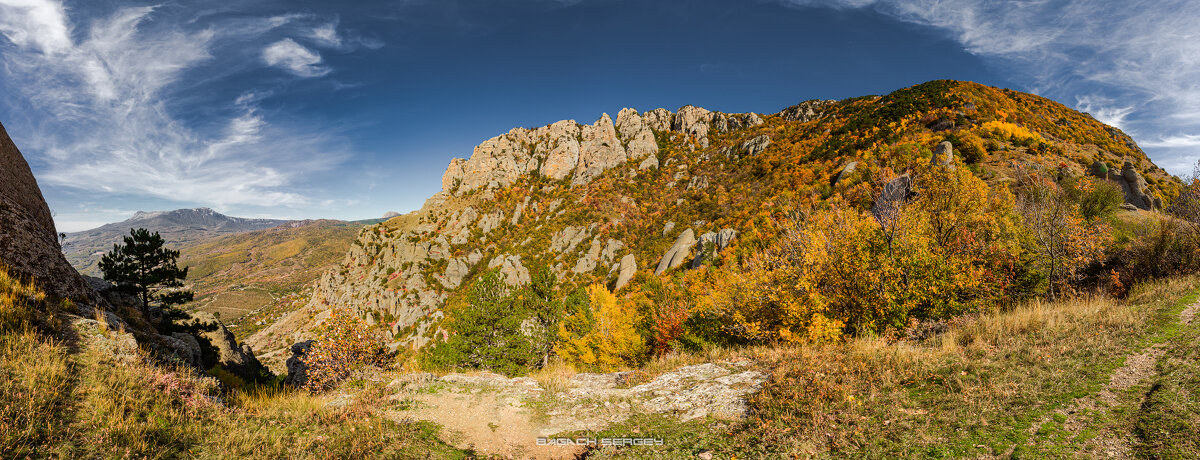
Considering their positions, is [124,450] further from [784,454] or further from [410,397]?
[784,454]

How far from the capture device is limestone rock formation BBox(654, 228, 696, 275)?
2418 inches

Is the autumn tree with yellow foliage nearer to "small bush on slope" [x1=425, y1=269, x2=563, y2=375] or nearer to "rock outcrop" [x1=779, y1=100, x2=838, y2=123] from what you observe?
"small bush on slope" [x1=425, y1=269, x2=563, y2=375]

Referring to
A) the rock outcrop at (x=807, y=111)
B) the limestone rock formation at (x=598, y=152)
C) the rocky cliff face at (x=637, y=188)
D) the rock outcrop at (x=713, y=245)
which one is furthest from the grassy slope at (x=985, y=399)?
the rock outcrop at (x=807, y=111)

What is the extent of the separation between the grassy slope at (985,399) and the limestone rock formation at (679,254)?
50857 millimetres

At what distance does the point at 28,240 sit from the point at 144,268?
30.6 metres

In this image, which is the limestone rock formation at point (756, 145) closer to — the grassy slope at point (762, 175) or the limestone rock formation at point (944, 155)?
the grassy slope at point (762, 175)

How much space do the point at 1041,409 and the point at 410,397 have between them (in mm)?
13507

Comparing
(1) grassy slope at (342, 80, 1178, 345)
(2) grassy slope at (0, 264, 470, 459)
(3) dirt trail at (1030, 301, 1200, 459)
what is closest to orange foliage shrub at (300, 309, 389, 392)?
(2) grassy slope at (0, 264, 470, 459)

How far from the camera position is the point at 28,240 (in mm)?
11109

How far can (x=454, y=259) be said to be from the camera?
90875 millimetres

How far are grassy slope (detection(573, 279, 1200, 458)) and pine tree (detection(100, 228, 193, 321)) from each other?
4561 cm

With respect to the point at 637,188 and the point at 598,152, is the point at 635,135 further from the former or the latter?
the point at 637,188

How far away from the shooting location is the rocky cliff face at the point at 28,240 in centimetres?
1029

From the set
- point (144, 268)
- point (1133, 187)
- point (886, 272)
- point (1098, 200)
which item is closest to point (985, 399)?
point (886, 272)
